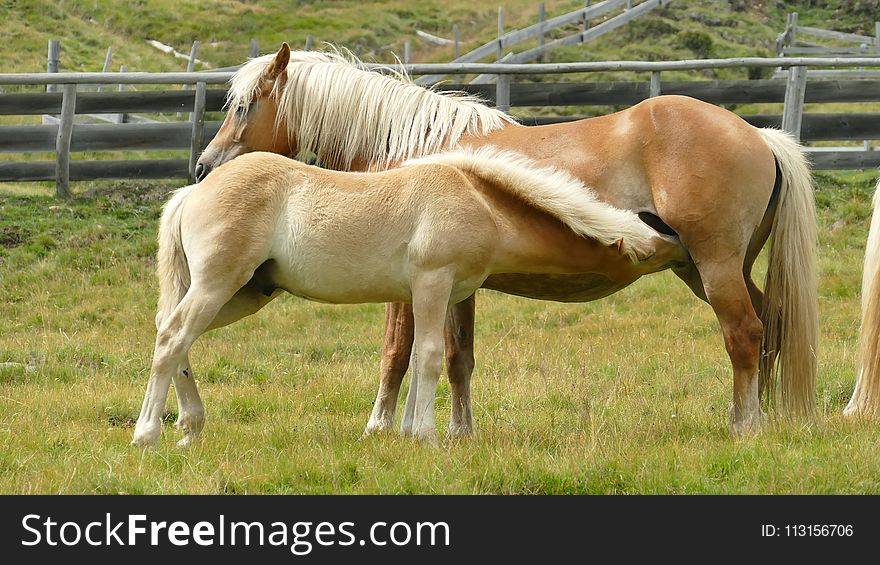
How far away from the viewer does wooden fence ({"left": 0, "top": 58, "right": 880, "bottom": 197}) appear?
12.9m

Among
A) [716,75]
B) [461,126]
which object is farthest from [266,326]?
[716,75]

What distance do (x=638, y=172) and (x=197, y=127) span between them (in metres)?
8.39

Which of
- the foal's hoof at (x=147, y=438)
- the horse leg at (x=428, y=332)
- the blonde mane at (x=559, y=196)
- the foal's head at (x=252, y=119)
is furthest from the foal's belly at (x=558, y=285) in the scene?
the foal's hoof at (x=147, y=438)

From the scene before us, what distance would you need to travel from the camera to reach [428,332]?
17.7 ft

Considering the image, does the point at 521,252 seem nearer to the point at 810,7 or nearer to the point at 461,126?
the point at 461,126

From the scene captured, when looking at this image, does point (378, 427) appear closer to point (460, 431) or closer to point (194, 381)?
point (460, 431)

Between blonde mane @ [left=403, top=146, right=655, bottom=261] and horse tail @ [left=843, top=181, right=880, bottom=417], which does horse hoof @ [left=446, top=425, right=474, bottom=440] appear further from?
horse tail @ [left=843, top=181, right=880, bottom=417]

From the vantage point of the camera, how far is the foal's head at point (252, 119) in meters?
6.96

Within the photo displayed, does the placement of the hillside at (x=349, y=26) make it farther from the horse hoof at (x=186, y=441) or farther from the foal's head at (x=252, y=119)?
the horse hoof at (x=186, y=441)

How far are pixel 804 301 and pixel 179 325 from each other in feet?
12.0

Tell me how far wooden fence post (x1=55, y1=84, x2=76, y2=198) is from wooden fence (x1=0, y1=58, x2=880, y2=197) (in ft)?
0.04

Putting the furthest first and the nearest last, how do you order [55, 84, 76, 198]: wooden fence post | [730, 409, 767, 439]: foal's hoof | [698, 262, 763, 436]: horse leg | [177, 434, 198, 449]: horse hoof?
[55, 84, 76, 198]: wooden fence post
[698, 262, 763, 436]: horse leg
[730, 409, 767, 439]: foal's hoof
[177, 434, 198, 449]: horse hoof

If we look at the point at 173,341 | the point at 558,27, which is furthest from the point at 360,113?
the point at 558,27

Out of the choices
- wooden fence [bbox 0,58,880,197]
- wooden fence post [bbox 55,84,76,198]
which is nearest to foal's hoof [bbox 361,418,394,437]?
wooden fence [bbox 0,58,880,197]
